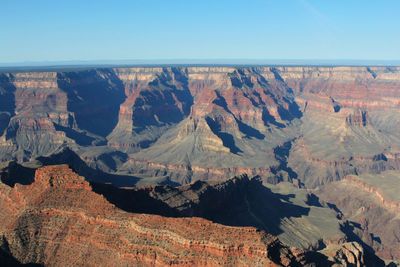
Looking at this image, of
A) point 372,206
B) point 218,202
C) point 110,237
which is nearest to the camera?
point 110,237

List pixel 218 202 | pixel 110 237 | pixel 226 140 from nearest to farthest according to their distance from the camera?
pixel 110 237 < pixel 218 202 < pixel 226 140

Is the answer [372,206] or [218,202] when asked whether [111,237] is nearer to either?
[218,202]

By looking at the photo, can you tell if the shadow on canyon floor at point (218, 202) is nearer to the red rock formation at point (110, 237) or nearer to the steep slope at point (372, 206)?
the red rock formation at point (110, 237)

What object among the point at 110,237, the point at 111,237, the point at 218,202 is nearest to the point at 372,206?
the point at 218,202

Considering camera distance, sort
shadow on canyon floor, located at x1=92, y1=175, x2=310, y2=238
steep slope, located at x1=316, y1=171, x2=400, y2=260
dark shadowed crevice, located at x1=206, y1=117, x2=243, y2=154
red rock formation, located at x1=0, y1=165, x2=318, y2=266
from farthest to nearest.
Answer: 1. dark shadowed crevice, located at x1=206, y1=117, x2=243, y2=154
2. steep slope, located at x1=316, y1=171, x2=400, y2=260
3. shadow on canyon floor, located at x1=92, y1=175, x2=310, y2=238
4. red rock formation, located at x1=0, y1=165, x2=318, y2=266

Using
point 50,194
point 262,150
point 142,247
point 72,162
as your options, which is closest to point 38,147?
point 72,162

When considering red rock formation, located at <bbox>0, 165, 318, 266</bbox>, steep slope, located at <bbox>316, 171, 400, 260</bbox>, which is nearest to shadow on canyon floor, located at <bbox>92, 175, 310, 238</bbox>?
red rock formation, located at <bbox>0, 165, 318, 266</bbox>

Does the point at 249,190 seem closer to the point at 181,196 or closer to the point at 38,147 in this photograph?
the point at 181,196

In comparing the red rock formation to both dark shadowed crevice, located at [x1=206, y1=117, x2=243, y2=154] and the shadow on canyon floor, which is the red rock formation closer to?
the shadow on canyon floor
